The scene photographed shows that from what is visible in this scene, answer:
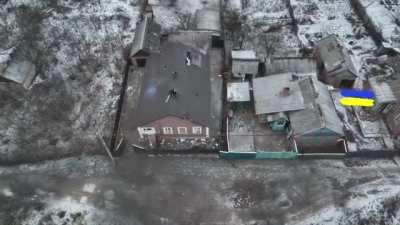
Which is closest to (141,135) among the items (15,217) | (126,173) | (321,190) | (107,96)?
(126,173)

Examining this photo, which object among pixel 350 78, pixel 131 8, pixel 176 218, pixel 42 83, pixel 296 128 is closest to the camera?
pixel 176 218

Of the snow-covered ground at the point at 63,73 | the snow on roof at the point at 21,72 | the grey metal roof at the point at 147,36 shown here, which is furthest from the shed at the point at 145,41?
the snow on roof at the point at 21,72

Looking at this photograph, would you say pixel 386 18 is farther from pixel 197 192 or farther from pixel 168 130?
pixel 197 192

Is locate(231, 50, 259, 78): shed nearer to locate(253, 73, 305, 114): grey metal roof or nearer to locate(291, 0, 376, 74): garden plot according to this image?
locate(253, 73, 305, 114): grey metal roof

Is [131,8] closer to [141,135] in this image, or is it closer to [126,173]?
[141,135]

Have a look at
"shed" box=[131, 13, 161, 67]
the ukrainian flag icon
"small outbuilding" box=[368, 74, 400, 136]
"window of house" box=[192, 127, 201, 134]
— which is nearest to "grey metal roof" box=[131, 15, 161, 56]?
"shed" box=[131, 13, 161, 67]

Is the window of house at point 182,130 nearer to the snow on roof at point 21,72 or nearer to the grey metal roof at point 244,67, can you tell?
the grey metal roof at point 244,67

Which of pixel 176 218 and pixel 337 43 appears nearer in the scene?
pixel 176 218
